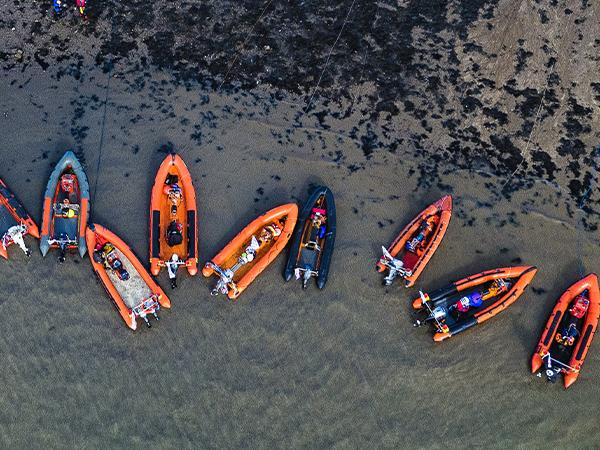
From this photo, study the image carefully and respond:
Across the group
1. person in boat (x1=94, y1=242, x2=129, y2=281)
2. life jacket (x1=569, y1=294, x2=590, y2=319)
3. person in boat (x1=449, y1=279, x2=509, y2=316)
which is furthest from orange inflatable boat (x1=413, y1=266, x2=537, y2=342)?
person in boat (x1=94, y1=242, x2=129, y2=281)

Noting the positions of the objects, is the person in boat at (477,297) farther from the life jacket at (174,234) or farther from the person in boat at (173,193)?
the person in boat at (173,193)

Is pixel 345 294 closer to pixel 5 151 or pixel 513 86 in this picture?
pixel 513 86

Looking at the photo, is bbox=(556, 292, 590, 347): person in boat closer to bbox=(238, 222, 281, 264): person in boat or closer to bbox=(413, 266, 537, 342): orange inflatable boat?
bbox=(413, 266, 537, 342): orange inflatable boat

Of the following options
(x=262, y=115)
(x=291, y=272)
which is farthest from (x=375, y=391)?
(x=262, y=115)

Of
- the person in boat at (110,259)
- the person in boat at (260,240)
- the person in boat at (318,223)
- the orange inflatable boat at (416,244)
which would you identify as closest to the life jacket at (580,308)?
the orange inflatable boat at (416,244)

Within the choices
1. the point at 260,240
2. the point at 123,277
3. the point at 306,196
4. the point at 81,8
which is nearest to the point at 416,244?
the point at 306,196
